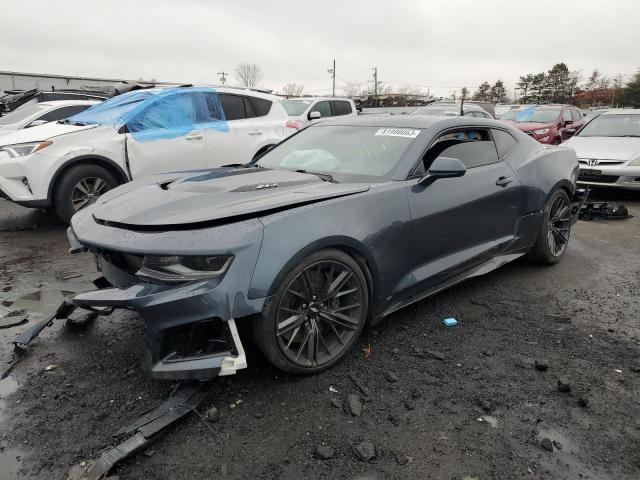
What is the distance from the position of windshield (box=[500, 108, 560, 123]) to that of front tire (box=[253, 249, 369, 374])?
12.5m

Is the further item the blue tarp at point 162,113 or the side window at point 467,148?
the blue tarp at point 162,113

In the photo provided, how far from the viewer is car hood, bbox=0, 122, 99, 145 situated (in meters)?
5.75

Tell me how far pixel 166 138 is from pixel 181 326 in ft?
14.7

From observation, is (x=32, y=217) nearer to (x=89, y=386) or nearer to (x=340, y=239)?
(x=89, y=386)

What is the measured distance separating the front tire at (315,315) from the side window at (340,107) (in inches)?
401

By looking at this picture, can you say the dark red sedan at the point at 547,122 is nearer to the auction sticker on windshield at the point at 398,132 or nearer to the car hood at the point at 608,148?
the car hood at the point at 608,148

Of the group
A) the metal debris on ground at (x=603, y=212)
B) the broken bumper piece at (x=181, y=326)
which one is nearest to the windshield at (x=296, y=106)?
the metal debris on ground at (x=603, y=212)

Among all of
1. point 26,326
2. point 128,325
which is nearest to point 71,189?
point 26,326

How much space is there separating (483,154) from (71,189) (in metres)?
4.62

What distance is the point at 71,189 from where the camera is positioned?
18.6ft

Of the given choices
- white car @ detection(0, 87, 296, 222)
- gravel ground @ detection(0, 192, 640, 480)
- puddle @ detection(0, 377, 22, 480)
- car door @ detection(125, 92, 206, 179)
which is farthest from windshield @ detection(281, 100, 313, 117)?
puddle @ detection(0, 377, 22, 480)

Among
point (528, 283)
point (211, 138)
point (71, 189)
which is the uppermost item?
point (211, 138)

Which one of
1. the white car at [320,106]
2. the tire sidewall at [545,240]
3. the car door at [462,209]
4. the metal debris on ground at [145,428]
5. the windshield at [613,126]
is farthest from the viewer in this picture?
the white car at [320,106]

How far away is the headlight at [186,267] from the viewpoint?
2283 mm
